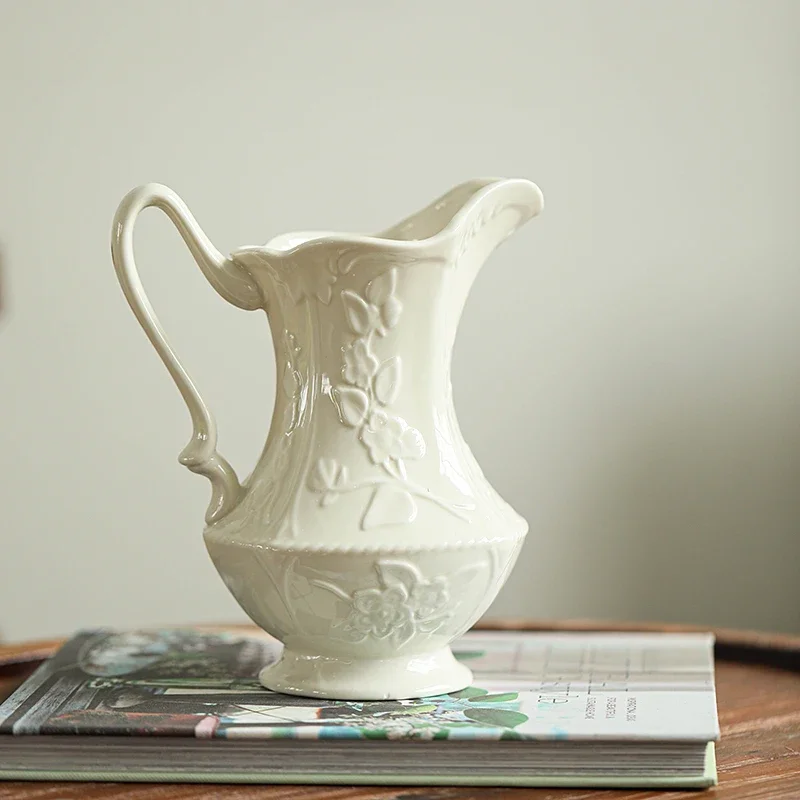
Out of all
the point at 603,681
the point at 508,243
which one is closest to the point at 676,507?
the point at 508,243

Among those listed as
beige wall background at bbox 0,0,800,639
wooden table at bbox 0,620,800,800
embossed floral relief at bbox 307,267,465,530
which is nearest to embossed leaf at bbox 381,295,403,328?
embossed floral relief at bbox 307,267,465,530

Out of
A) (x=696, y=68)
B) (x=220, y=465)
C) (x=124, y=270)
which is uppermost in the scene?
(x=696, y=68)

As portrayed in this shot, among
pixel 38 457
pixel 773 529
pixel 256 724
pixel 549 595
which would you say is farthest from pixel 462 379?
pixel 256 724

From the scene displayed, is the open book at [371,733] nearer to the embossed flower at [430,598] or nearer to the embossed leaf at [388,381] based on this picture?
the embossed flower at [430,598]

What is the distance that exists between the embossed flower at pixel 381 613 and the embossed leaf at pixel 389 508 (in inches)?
1.4

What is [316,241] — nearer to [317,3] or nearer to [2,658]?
[2,658]

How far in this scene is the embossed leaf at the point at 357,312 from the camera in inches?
24.2

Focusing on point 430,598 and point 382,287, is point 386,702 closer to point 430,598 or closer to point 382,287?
point 430,598

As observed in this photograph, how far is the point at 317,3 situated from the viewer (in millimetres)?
1650

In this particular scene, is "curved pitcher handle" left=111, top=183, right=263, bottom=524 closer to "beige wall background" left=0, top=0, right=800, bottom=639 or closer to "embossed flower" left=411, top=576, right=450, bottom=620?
Result: "embossed flower" left=411, top=576, right=450, bottom=620

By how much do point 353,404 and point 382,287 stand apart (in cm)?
7

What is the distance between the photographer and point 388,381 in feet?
2.06

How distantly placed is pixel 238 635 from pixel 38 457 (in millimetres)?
992

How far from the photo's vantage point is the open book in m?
0.52
